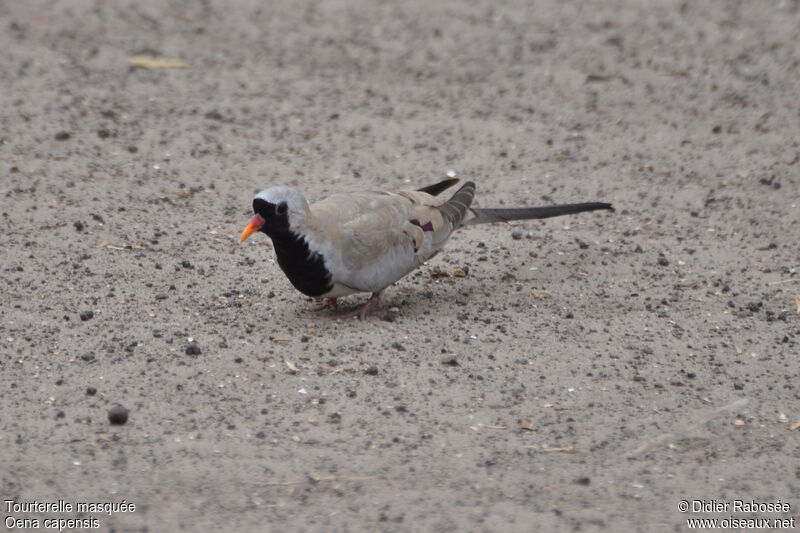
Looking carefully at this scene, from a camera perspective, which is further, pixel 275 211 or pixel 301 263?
pixel 301 263

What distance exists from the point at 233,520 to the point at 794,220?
444cm

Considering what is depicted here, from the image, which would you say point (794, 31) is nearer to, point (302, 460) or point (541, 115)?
point (541, 115)

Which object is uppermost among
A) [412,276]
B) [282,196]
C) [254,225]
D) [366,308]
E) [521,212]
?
[282,196]

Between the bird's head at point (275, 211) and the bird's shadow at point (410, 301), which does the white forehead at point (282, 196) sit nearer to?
the bird's head at point (275, 211)

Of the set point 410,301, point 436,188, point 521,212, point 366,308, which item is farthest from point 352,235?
point 521,212

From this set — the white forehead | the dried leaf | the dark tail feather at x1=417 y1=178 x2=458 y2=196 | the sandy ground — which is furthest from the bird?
the dried leaf

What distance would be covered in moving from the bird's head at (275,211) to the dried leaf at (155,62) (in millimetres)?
4360

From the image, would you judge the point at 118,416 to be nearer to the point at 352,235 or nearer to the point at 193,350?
the point at 193,350

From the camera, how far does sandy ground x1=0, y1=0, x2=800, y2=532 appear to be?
4.22 metres

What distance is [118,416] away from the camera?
4449 millimetres

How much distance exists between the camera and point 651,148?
7.89 meters

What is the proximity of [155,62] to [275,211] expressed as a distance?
4.50m

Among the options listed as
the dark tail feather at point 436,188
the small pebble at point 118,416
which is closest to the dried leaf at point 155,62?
the dark tail feather at point 436,188

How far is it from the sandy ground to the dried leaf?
0.11 meters
